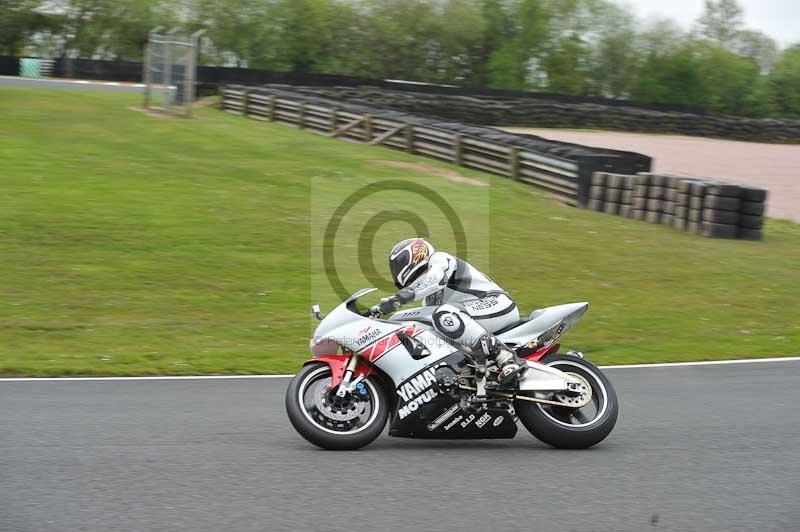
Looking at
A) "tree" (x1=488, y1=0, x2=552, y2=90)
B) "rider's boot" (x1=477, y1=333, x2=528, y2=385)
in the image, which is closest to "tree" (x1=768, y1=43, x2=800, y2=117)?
"tree" (x1=488, y1=0, x2=552, y2=90)

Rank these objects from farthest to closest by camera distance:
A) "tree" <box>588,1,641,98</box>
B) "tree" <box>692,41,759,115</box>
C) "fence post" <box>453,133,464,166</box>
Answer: "tree" <box>588,1,641,98</box>
"tree" <box>692,41,759,115</box>
"fence post" <box>453,133,464,166</box>

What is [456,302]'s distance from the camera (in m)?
7.44

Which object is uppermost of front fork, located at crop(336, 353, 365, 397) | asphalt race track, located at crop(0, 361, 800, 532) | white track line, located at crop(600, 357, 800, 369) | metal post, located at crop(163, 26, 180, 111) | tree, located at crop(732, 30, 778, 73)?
tree, located at crop(732, 30, 778, 73)

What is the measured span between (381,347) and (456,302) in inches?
26.2

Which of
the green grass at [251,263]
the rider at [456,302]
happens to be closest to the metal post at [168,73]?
the green grass at [251,263]

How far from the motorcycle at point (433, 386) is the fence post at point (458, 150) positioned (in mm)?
18255

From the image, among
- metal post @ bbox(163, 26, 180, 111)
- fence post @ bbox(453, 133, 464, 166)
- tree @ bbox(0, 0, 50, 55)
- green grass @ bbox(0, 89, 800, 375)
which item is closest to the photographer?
green grass @ bbox(0, 89, 800, 375)

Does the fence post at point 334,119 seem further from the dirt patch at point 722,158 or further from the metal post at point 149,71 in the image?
the dirt patch at point 722,158

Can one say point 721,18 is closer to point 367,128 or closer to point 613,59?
point 613,59

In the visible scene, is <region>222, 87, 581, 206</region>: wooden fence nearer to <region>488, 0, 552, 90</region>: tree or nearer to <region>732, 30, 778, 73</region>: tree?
<region>488, 0, 552, 90</region>: tree

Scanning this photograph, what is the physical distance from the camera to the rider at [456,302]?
23.3 ft

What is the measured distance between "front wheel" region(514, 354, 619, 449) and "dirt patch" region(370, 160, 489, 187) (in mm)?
15725

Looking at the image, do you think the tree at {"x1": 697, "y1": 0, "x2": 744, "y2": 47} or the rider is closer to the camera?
the rider

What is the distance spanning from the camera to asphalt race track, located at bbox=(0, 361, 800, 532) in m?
5.58
